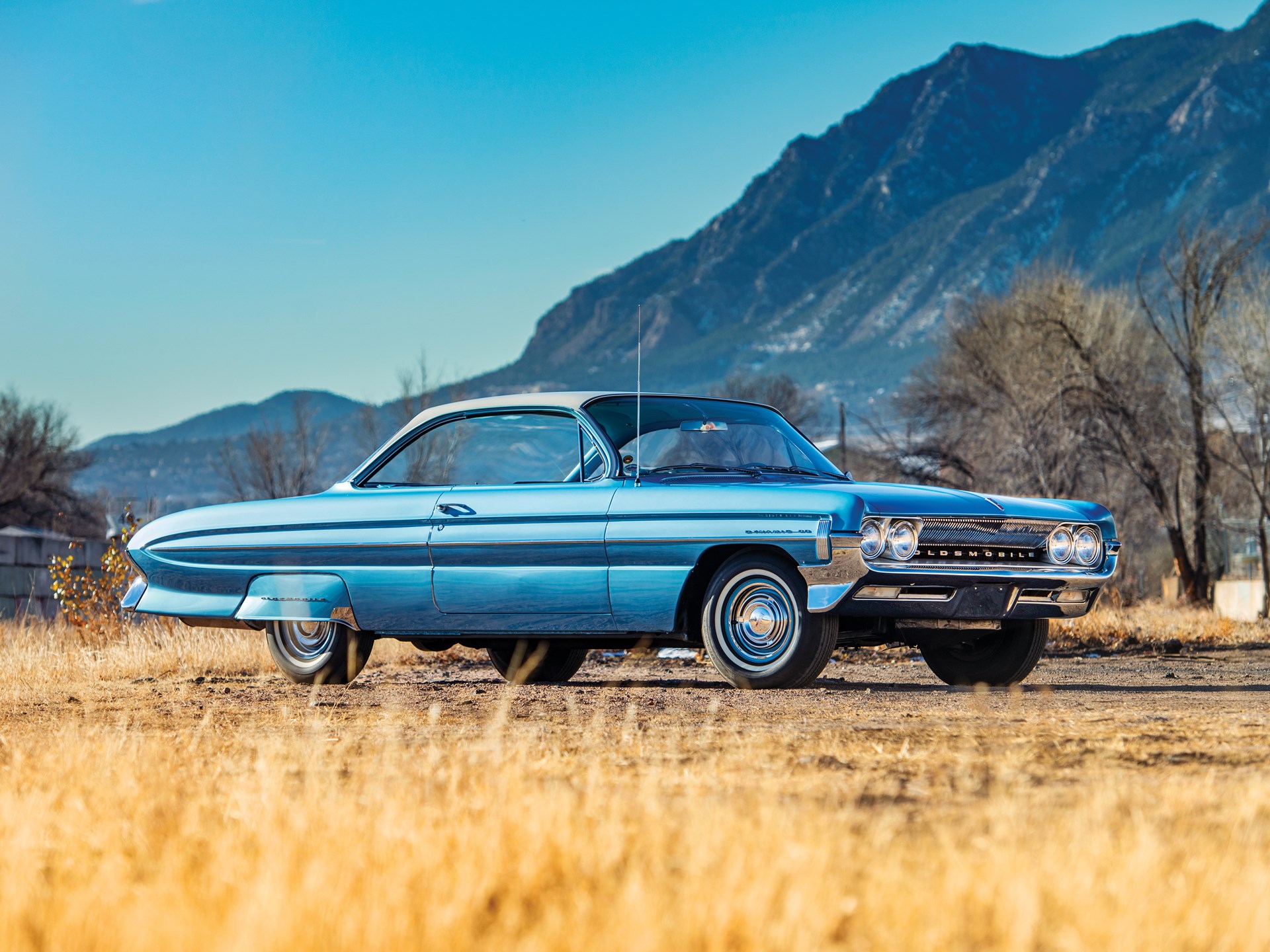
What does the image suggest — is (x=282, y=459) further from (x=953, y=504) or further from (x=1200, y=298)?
(x=953, y=504)

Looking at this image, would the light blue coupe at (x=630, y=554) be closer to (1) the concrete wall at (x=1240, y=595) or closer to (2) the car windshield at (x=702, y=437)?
(2) the car windshield at (x=702, y=437)

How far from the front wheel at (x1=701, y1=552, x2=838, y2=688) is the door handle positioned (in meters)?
1.39

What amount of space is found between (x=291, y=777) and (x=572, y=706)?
2.30m

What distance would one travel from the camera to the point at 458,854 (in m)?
3.57

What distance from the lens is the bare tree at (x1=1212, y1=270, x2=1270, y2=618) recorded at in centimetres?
2866

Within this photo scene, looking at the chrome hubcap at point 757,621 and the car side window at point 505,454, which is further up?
the car side window at point 505,454

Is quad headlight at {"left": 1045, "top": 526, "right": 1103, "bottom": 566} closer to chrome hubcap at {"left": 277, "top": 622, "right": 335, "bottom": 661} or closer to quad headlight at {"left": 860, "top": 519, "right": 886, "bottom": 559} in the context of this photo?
quad headlight at {"left": 860, "top": 519, "right": 886, "bottom": 559}

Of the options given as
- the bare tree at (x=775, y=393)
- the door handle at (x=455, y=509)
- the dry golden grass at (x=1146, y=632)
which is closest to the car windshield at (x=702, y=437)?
the door handle at (x=455, y=509)

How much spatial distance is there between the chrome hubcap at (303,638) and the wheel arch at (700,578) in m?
2.51

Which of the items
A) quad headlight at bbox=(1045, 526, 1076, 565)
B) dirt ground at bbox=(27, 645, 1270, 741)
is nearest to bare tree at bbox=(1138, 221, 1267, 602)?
dirt ground at bbox=(27, 645, 1270, 741)

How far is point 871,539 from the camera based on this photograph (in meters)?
7.31

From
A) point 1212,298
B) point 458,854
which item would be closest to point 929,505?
point 458,854

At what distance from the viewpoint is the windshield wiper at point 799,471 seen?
27.6ft

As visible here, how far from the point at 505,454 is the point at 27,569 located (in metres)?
23.0
